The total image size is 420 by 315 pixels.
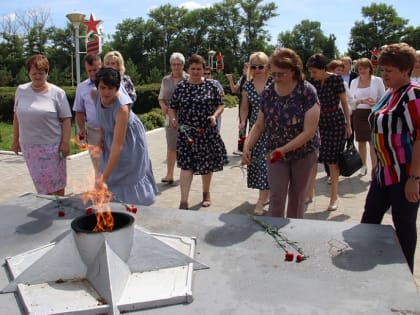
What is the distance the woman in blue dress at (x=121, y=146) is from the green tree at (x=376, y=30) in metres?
64.5

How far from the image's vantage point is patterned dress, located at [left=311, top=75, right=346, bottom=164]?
15.3ft

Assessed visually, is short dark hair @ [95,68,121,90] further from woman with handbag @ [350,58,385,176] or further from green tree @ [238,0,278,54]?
green tree @ [238,0,278,54]

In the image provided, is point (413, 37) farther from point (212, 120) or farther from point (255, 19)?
point (212, 120)

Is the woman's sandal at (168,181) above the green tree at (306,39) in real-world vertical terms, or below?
below

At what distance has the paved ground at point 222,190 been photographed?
4883 mm

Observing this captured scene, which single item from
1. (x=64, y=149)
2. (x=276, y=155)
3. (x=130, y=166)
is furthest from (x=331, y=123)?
(x=64, y=149)

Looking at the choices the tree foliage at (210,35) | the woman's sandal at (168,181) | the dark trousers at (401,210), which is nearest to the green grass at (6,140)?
the woman's sandal at (168,181)

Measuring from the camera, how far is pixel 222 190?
5738 mm

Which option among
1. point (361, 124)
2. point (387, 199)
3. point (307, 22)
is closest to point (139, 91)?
point (361, 124)

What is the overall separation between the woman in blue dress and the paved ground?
5.52 feet

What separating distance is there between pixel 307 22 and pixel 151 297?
72739 mm

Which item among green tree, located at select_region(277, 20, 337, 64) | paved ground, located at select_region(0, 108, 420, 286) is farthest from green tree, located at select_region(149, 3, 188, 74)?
paved ground, located at select_region(0, 108, 420, 286)

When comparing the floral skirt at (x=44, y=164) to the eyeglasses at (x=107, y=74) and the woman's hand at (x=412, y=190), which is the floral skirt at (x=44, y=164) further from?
the woman's hand at (x=412, y=190)

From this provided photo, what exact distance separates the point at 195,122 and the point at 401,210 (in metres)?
2.52
